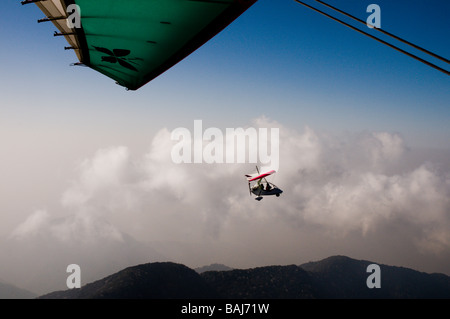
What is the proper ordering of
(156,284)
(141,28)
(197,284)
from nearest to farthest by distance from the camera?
(141,28), (156,284), (197,284)

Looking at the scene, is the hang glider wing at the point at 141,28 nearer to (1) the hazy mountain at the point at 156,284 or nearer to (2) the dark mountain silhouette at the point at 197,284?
(2) the dark mountain silhouette at the point at 197,284

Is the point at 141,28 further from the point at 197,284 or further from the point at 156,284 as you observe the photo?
the point at 197,284

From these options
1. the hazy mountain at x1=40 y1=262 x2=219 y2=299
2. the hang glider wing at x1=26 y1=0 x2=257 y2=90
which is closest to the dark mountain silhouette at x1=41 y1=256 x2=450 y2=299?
the hazy mountain at x1=40 y1=262 x2=219 y2=299

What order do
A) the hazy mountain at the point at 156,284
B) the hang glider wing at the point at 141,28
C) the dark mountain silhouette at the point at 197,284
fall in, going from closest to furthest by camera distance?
the hang glider wing at the point at 141,28, the hazy mountain at the point at 156,284, the dark mountain silhouette at the point at 197,284

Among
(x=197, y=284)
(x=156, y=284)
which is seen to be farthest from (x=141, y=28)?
(x=197, y=284)

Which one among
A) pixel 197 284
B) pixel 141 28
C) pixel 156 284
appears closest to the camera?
pixel 141 28

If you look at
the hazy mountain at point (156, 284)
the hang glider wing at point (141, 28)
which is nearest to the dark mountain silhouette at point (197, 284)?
the hazy mountain at point (156, 284)
